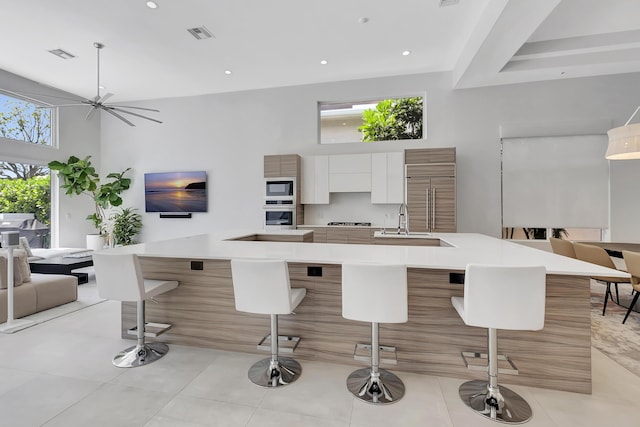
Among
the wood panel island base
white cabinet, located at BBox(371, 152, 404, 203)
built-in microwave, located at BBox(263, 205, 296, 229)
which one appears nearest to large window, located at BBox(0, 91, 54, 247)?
built-in microwave, located at BBox(263, 205, 296, 229)

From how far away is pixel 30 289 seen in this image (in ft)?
11.2

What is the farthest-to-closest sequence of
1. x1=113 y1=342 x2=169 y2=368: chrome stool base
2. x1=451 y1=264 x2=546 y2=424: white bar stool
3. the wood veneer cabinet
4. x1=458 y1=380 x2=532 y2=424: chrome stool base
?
the wood veneer cabinet < x1=113 y1=342 x2=169 y2=368: chrome stool base < x1=458 y1=380 x2=532 y2=424: chrome stool base < x1=451 y1=264 x2=546 y2=424: white bar stool

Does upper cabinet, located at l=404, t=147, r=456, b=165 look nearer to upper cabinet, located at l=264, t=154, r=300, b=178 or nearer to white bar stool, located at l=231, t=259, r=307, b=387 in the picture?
upper cabinet, located at l=264, t=154, r=300, b=178

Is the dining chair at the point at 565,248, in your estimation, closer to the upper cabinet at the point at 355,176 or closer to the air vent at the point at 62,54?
the upper cabinet at the point at 355,176

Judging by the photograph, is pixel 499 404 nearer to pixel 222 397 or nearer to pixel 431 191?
pixel 222 397

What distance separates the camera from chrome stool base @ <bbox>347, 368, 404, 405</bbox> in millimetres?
1917

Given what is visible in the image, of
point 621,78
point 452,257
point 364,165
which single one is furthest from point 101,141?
point 621,78

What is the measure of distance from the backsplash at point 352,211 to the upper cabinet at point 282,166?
0.84 m

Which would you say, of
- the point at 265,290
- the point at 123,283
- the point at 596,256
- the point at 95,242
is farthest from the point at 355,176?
the point at 95,242

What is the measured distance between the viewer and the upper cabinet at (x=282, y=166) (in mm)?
5453

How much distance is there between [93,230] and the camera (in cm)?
703

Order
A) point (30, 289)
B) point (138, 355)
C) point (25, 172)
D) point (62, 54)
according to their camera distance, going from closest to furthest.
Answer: point (138, 355), point (30, 289), point (62, 54), point (25, 172)

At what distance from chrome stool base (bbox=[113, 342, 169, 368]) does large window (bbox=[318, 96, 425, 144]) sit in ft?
15.0

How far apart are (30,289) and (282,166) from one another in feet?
12.4
